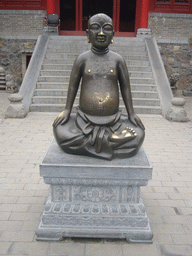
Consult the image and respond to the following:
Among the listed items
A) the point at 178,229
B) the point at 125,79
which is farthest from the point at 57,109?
Result: the point at 178,229

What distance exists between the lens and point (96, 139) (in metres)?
2.74

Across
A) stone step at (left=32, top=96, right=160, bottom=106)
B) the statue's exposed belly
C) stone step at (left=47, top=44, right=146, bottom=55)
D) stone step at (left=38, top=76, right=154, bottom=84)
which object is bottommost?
stone step at (left=32, top=96, right=160, bottom=106)

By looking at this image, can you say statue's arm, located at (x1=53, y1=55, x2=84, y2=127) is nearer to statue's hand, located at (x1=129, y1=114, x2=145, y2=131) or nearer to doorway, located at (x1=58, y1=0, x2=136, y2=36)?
statue's hand, located at (x1=129, y1=114, x2=145, y2=131)

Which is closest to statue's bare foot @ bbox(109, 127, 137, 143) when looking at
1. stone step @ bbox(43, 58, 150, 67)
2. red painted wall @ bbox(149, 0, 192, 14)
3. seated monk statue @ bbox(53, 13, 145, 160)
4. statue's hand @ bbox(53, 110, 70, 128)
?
seated monk statue @ bbox(53, 13, 145, 160)

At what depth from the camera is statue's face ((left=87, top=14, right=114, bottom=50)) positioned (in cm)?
271

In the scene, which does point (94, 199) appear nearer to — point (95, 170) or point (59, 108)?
point (95, 170)

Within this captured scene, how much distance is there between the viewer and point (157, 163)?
447cm

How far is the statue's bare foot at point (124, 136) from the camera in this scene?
270 cm

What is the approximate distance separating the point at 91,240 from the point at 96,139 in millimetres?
995

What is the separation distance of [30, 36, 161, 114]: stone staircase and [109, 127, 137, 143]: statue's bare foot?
15.7ft

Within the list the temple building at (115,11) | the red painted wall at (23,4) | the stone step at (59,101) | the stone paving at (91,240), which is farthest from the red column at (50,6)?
the stone paving at (91,240)

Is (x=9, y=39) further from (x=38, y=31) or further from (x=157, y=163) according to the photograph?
(x=157, y=163)

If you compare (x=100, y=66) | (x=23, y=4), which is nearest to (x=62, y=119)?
(x=100, y=66)

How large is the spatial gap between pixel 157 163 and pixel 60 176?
2305 mm
